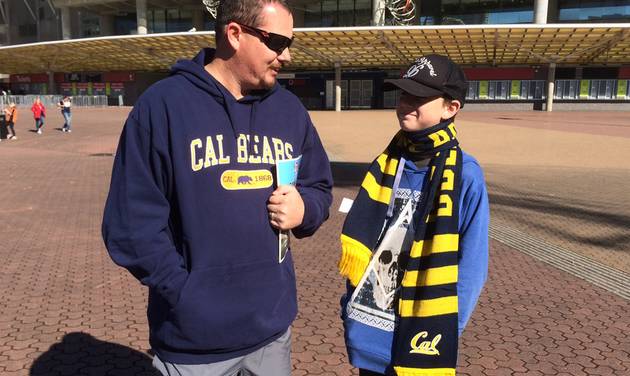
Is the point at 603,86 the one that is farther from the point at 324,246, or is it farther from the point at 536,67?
the point at 324,246

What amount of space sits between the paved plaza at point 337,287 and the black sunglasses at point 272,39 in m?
2.43

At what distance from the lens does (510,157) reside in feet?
48.9

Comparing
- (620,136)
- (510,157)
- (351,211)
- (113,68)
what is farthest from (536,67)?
(351,211)

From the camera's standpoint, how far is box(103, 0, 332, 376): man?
5.20 ft

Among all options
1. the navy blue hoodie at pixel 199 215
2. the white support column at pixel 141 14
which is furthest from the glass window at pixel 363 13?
the navy blue hoodie at pixel 199 215

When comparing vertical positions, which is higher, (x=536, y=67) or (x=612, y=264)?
(x=536, y=67)

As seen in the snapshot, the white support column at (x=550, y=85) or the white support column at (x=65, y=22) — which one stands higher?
the white support column at (x=65, y=22)

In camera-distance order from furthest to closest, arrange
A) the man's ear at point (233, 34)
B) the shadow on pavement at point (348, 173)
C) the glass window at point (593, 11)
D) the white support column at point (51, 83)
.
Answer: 1. the white support column at point (51, 83)
2. the glass window at point (593, 11)
3. the shadow on pavement at point (348, 173)
4. the man's ear at point (233, 34)

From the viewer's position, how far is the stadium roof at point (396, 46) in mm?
32125

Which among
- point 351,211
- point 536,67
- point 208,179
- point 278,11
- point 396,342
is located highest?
point 536,67

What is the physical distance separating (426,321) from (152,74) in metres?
54.8

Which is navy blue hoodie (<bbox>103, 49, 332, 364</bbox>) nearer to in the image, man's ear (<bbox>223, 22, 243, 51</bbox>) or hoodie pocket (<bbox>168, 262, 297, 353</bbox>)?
hoodie pocket (<bbox>168, 262, 297, 353</bbox>)

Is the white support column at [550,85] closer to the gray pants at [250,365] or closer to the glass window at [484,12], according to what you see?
the glass window at [484,12]

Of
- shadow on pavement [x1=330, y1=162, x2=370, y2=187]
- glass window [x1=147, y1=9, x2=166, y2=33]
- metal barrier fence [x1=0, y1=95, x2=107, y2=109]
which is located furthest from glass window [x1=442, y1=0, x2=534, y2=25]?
shadow on pavement [x1=330, y1=162, x2=370, y2=187]
